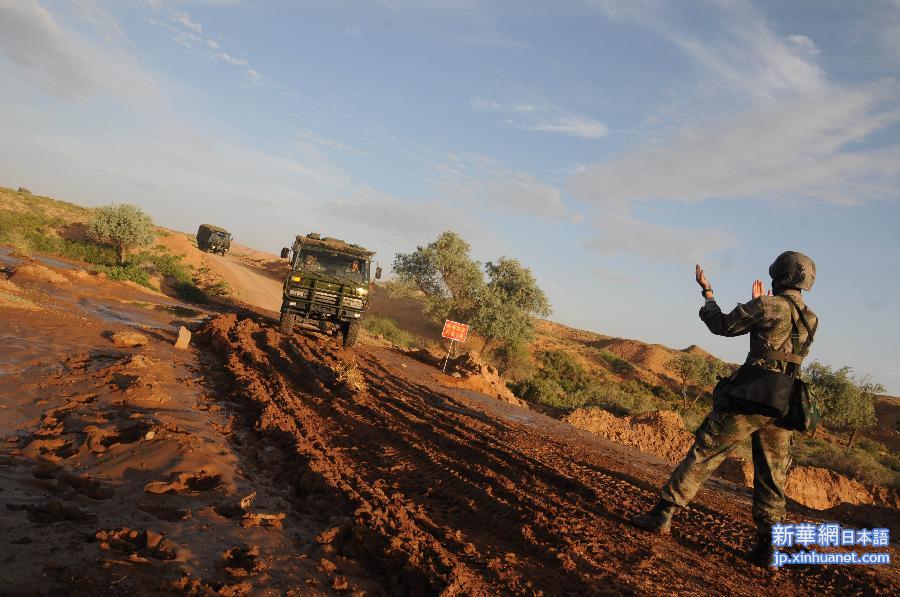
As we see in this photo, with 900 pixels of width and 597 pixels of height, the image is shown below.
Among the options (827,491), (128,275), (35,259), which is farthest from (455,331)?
(35,259)

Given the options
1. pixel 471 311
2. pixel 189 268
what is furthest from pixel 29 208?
pixel 471 311

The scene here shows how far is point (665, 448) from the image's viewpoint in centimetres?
1360

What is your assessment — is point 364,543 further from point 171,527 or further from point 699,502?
point 699,502

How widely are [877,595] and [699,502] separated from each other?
2229 millimetres

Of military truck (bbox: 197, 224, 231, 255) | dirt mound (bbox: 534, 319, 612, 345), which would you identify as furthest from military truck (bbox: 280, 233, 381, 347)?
dirt mound (bbox: 534, 319, 612, 345)

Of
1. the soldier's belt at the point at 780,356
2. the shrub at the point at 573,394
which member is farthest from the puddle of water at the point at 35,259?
the soldier's belt at the point at 780,356

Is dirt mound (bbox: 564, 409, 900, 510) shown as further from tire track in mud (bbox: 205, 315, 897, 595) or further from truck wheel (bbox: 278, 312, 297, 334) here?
truck wheel (bbox: 278, 312, 297, 334)

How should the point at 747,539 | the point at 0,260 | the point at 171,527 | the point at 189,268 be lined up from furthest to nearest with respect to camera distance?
the point at 189,268 → the point at 0,260 → the point at 747,539 → the point at 171,527

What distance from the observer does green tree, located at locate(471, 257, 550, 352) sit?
27.5 metres

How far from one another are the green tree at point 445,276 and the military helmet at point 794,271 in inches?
1040

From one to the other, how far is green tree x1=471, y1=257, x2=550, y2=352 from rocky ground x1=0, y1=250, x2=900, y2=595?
19.2m

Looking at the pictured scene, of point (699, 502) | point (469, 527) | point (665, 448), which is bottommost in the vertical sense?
point (665, 448)

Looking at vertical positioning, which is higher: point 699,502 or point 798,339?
point 798,339

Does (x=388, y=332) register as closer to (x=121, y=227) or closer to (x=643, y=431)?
(x=121, y=227)
